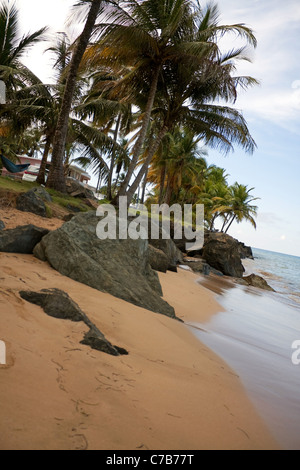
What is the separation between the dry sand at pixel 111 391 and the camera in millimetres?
1359

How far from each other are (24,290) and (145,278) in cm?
214

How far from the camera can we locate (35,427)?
50.9 inches

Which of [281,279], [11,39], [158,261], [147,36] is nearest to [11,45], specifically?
[11,39]

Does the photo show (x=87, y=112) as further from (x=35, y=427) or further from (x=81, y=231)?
(x=35, y=427)

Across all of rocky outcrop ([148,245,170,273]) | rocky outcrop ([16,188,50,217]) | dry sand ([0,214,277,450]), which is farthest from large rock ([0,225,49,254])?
rocky outcrop ([148,245,170,273])

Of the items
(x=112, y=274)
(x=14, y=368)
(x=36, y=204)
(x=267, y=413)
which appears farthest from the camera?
(x=36, y=204)

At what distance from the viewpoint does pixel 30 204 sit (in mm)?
7145

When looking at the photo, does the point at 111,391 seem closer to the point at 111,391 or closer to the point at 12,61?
the point at 111,391

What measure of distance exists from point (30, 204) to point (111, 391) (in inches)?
248

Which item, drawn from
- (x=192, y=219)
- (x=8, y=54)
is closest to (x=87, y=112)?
(x=8, y=54)

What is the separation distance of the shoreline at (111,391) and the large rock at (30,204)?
4.51m

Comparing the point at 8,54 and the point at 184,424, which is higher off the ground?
the point at 8,54

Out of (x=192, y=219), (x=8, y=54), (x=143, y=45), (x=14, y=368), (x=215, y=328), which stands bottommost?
(x=215, y=328)

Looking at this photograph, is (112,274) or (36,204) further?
(36,204)
